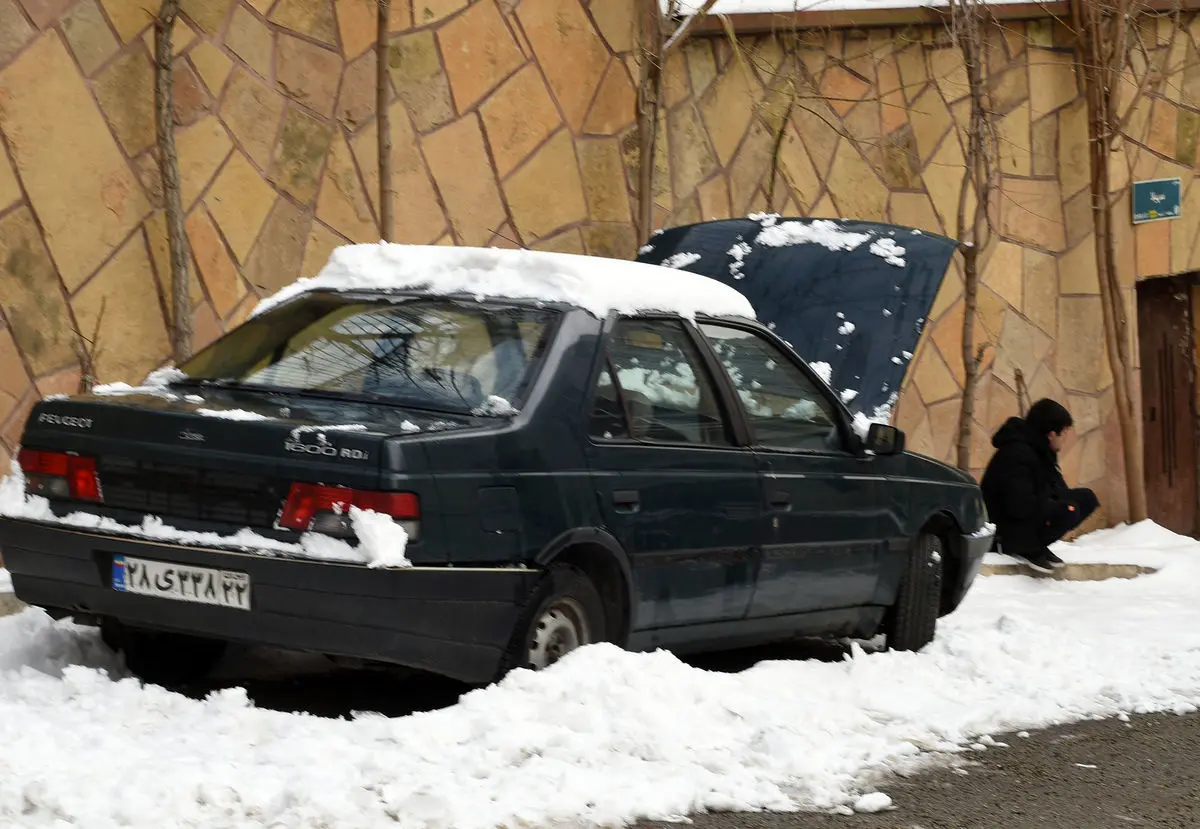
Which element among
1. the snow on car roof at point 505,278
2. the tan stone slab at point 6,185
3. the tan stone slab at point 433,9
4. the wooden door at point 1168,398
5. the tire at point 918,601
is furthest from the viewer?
the wooden door at point 1168,398

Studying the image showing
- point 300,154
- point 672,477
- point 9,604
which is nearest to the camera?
point 672,477

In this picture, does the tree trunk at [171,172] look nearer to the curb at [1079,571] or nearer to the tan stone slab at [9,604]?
the tan stone slab at [9,604]

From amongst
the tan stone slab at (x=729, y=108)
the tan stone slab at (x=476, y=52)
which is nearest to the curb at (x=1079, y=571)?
the tan stone slab at (x=729, y=108)

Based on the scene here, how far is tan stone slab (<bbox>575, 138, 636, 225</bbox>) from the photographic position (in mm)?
11898

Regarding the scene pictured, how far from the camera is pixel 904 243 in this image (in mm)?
10008

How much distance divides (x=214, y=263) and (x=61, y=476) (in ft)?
14.3

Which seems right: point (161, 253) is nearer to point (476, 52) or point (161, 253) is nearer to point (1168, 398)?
point (476, 52)

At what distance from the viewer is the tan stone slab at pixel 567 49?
11.6 meters

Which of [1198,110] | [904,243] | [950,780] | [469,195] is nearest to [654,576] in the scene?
[950,780]

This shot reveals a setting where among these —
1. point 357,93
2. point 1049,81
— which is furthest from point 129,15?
point 1049,81

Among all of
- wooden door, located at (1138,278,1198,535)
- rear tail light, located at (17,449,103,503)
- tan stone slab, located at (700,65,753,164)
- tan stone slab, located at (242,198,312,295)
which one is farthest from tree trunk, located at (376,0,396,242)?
wooden door, located at (1138,278,1198,535)

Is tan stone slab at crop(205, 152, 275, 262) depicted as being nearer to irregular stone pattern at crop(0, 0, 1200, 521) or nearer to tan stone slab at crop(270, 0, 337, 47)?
irregular stone pattern at crop(0, 0, 1200, 521)

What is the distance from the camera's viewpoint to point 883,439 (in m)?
7.17

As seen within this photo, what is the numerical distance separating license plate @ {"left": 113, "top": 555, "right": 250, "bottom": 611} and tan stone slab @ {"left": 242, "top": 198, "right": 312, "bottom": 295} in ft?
15.7
